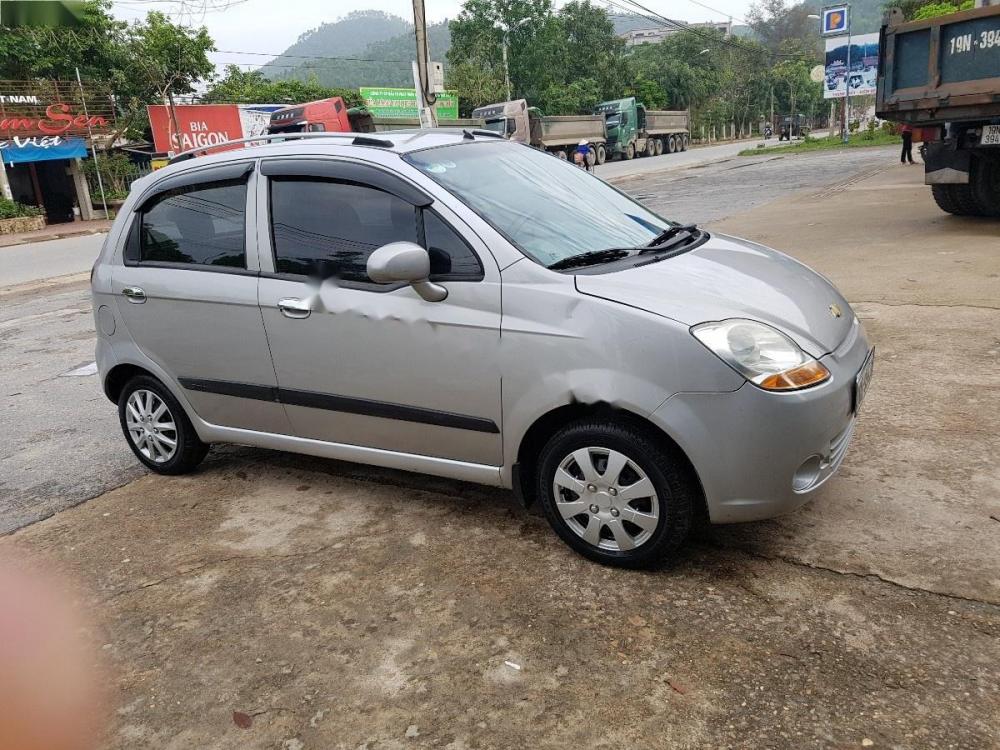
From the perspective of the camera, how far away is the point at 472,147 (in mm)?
3883

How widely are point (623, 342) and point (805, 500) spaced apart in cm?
87

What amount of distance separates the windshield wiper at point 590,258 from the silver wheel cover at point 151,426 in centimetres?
231

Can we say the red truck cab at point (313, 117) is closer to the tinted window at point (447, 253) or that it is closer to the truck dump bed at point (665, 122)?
the tinted window at point (447, 253)

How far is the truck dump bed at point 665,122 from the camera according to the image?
52.5 meters

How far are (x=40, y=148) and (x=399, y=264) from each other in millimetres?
30996

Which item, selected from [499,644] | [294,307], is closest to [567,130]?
[294,307]

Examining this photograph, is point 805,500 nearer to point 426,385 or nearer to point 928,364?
point 426,385

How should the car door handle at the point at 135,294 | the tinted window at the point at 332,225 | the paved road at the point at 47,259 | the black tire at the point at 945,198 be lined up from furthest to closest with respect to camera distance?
the paved road at the point at 47,259 → the black tire at the point at 945,198 → the car door handle at the point at 135,294 → the tinted window at the point at 332,225

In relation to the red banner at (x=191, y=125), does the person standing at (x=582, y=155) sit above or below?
below

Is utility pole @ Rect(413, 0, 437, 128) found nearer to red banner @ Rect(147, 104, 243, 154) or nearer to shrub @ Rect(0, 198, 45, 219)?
red banner @ Rect(147, 104, 243, 154)

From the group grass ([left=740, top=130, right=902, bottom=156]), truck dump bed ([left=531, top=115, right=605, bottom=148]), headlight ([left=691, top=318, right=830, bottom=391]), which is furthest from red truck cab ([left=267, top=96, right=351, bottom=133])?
headlight ([left=691, top=318, right=830, bottom=391])

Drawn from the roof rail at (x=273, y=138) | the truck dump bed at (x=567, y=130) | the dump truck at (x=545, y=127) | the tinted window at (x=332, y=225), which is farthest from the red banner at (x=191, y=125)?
the tinted window at (x=332, y=225)

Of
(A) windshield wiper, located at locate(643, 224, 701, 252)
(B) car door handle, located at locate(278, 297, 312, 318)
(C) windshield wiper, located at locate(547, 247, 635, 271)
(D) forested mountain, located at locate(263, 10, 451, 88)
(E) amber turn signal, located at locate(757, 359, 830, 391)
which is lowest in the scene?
(E) amber turn signal, located at locate(757, 359, 830, 391)

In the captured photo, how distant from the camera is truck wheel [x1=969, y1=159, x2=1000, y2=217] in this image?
10053mm
